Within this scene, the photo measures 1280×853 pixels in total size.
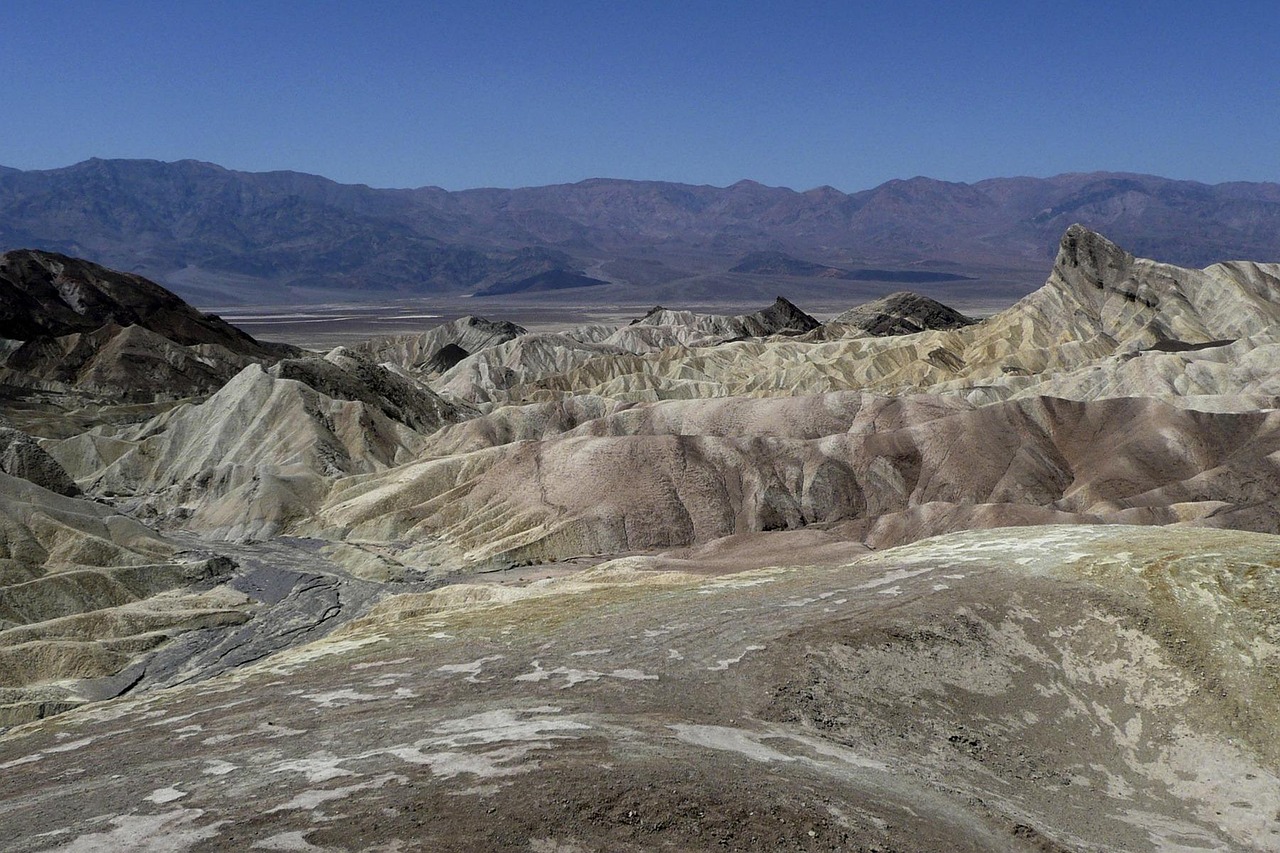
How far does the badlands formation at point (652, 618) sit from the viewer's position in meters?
22.5

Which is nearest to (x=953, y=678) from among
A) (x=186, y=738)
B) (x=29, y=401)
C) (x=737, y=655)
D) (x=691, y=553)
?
(x=737, y=655)

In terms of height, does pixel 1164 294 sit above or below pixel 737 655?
above

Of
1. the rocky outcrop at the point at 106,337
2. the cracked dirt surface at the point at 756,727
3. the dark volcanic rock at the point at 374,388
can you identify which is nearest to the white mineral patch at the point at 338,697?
the cracked dirt surface at the point at 756,727

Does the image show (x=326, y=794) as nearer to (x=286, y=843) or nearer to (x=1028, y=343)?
(x=286, y=843)

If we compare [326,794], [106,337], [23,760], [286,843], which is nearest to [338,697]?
[23,760]

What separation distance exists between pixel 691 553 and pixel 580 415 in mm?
48005

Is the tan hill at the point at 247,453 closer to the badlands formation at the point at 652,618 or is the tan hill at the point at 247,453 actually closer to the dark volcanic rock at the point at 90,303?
the badlands formation at the point at 652,618

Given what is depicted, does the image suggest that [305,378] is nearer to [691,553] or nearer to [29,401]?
[29,401]

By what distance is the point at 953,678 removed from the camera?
3238cm

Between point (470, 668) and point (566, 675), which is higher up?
point (566, 675)

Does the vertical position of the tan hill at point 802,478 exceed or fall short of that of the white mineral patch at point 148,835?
it falls short

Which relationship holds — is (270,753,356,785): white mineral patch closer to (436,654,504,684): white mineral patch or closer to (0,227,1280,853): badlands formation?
(0,227,1280,853): badlands formation

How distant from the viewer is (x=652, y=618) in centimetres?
3800

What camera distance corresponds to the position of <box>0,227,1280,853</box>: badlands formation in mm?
22484
